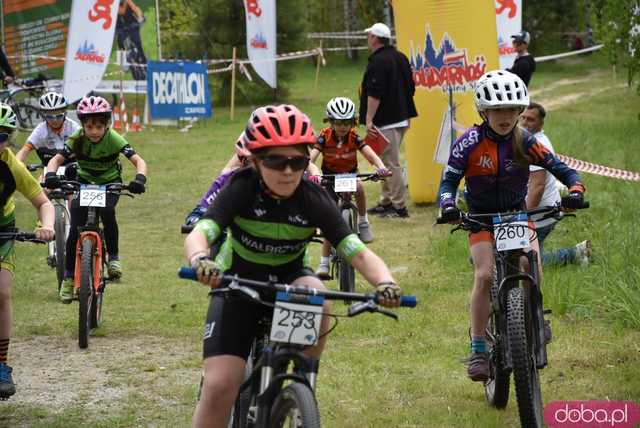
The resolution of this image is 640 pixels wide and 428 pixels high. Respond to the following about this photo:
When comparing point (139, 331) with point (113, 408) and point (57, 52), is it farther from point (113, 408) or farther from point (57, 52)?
point (57, 52)

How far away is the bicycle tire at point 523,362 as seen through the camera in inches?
243

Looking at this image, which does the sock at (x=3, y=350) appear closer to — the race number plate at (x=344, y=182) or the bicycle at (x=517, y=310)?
the bicycle at (x=517, y=310)

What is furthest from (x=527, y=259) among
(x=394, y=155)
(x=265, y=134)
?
(x=394, y=155)

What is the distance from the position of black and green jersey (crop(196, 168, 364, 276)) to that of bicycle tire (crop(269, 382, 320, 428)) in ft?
2.60

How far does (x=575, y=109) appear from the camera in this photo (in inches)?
1182

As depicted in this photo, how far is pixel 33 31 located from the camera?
99.2 ft

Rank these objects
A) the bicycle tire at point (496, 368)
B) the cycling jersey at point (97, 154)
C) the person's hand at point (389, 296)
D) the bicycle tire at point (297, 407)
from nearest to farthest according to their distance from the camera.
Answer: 1. the bicycle tire at point (297, 407)
2. the person's hand at point (389, 296)
3. the bicycle tire at point (496, 368)
4. the cycling jersey at point (97, 154)

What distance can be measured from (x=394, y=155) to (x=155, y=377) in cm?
798

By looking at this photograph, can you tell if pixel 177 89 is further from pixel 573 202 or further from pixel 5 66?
pixel 573 202

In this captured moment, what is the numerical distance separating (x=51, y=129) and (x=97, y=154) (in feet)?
5.25

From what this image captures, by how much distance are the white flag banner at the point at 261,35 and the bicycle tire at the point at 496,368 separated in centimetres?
2247

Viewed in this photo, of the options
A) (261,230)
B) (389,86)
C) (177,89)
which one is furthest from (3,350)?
(177,89)

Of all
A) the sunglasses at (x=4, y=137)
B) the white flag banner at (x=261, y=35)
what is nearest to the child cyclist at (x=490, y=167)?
the sunglasses at (x=4, y=137)

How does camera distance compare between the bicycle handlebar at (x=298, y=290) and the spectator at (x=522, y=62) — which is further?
the spectator at (x=522, y=62)
